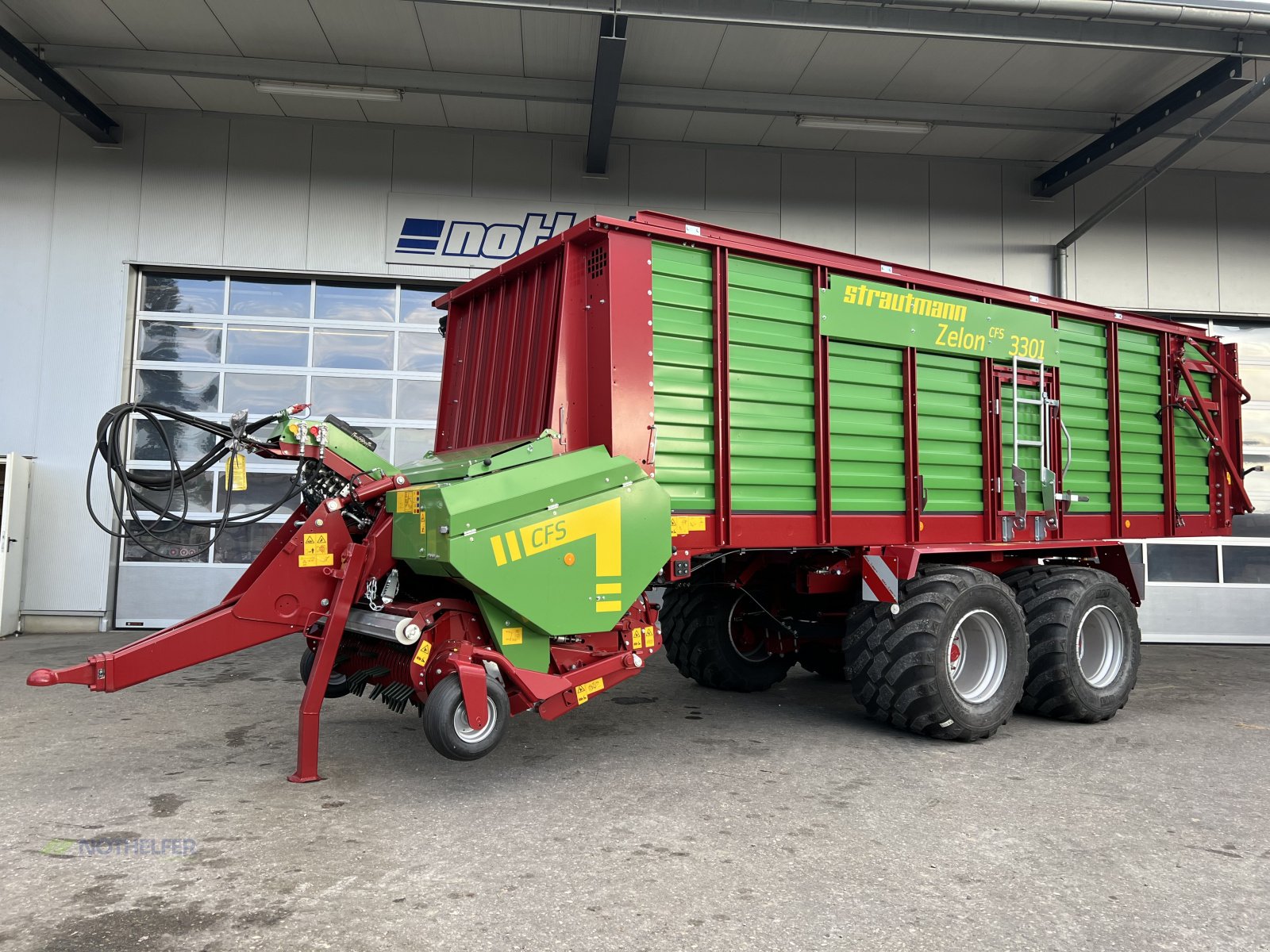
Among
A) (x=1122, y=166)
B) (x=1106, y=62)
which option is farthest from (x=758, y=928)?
(x=1122, y=166)

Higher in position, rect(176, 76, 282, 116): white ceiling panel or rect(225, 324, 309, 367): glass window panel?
rect(176, 76, 282, 116): white ceiling panel

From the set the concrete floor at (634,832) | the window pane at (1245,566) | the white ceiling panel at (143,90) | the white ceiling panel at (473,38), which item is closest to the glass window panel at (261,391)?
the white ceiling panel at (143,90)

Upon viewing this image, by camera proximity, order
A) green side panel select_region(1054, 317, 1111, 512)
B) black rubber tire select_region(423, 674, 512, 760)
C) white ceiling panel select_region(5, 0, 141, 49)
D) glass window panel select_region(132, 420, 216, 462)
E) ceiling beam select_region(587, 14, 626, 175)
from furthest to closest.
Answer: glass window panel select_region(132, 420, 216, 462)
white ceiling panel select_region(5, 0, 141, 49)
ceiling beam select_region(587, 14, 626, 175)
green side panel select_region(1054, 317, 1111, 512)
black rubber tire select_region(423, 674, 512, 760)

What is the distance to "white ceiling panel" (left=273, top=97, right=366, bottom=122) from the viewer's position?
365 inches

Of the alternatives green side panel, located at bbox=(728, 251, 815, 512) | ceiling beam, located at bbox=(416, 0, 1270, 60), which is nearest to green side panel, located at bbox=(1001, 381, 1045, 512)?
green side panel, located at bbox=(728, 251, 815, 512)

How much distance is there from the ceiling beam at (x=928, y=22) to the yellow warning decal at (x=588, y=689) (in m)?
5.69

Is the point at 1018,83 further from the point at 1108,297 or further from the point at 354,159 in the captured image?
the point at 354,159

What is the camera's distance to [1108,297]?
1066 cm

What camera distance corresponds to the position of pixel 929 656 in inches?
195

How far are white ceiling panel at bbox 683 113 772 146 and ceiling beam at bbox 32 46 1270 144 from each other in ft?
0.67

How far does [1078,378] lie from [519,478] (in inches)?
181

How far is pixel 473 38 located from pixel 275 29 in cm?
187

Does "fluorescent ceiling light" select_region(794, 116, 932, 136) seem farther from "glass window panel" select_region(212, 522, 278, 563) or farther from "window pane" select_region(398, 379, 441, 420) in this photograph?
"glass window panel" select_region(212, 522, 278, 563)

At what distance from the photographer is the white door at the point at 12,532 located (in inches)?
338
